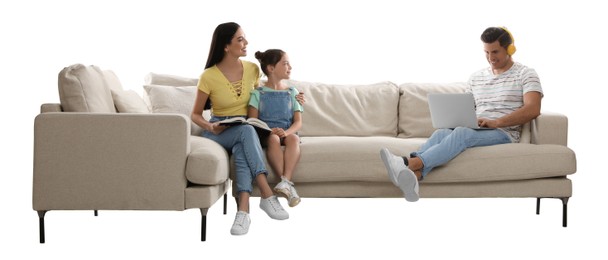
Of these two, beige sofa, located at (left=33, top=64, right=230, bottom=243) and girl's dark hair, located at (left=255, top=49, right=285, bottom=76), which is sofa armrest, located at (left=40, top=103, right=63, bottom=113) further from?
girl's dark hair, located at (left=255, top=49, right=285, bottom=76)

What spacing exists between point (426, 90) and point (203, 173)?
1.90 meters

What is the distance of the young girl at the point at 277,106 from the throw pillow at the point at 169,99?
0.46 m

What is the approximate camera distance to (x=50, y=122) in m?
4.33

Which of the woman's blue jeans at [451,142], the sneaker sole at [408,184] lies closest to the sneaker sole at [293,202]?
the sneaker sole at [408,184]

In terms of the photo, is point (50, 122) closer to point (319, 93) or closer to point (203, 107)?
point (203, 107)

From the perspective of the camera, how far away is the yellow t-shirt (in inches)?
196

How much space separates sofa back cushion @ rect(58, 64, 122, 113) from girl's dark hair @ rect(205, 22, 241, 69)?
69 centimetres

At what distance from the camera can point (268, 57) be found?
5070 mm

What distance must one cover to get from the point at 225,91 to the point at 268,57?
12.9 inches

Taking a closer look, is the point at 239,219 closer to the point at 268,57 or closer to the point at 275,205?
the point at 275,205

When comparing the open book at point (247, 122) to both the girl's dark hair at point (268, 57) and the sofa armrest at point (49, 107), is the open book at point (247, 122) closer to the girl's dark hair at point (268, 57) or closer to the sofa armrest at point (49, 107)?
the girl's dark hair at point (268, 57)

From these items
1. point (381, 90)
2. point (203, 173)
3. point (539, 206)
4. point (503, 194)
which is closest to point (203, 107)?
point (203, 173)

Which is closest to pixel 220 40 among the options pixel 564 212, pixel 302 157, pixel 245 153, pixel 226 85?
pixel 226 85

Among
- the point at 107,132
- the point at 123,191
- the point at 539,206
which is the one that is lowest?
the point at 539,206
